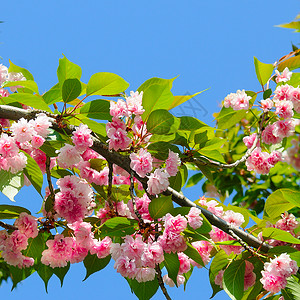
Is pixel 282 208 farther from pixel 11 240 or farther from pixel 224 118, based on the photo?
pixel 11 240

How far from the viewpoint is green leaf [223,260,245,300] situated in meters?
1.72

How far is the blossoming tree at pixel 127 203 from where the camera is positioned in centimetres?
157

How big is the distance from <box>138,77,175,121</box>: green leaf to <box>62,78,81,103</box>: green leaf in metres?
0.26

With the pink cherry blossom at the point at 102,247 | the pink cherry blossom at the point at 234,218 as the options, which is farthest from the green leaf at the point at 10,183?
the pink cherry blossom at the point at 234,218

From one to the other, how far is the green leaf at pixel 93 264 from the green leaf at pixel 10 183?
0.51 metres

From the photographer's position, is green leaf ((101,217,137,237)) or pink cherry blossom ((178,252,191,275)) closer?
green leaf ((101,217,137,237))

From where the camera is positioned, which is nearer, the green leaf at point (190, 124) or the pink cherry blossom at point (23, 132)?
the pink cherry blossom at point (23, 132)

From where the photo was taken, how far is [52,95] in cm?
172

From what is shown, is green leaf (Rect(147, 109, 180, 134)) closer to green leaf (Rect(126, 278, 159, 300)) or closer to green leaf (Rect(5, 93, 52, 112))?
green leaf (Rect(5, 93, 52, 112))

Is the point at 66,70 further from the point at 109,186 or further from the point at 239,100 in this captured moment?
the point at 239,100

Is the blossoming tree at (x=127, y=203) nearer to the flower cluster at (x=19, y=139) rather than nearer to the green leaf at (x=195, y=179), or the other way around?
the flower cluster at (x=19, y=139)

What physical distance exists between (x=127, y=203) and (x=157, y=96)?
472mm

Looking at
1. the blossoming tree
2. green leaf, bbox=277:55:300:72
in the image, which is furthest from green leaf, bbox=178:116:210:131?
green leaf, bbox=277:55:300:72

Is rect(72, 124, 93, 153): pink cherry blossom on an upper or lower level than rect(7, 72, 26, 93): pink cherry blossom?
lower
